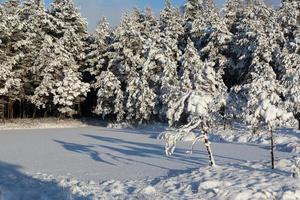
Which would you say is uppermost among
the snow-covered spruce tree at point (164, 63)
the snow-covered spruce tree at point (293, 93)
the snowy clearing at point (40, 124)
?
the snow-covered spruce tree at point (164, 63)

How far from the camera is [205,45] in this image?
5228 centimetres

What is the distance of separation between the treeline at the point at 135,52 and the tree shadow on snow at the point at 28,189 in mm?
25876

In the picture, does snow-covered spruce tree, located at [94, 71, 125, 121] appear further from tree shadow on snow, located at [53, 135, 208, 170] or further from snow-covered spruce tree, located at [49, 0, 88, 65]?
tree shadow on snow, located at [53, 135, 208, 170]

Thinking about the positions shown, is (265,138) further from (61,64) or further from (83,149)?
(61,64)

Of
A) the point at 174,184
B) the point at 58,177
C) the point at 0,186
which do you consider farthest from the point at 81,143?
the point at 174,184

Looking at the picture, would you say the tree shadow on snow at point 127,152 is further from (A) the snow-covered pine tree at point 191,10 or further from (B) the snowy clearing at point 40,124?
(A) the snow-covered pine tree at point 191,10

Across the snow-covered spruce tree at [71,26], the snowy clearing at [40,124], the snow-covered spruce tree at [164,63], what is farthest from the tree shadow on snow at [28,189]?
the snow-covered spruce tree at [71,26]

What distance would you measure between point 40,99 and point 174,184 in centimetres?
4006

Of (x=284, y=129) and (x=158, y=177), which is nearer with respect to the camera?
(x=158, y=177)

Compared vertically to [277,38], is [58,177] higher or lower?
lower

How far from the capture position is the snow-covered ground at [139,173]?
44.4ft

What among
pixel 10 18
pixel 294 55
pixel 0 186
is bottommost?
pixel 0 186

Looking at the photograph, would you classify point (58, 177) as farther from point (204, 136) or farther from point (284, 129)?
point (284, 129)

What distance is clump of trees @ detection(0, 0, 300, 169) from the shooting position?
45.6 m
